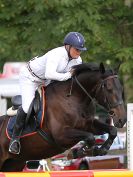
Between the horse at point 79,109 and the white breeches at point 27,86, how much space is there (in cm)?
24

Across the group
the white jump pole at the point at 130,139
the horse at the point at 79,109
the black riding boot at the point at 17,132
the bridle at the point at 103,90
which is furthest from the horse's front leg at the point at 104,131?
the white jump pole at the point at 130,139

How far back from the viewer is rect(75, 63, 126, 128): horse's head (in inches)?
352

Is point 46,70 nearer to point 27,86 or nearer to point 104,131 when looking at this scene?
point 27,86

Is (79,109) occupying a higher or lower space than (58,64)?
lower

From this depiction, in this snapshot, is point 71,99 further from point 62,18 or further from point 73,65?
point 62,18

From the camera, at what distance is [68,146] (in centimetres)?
935

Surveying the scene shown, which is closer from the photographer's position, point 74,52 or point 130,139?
point 74,52

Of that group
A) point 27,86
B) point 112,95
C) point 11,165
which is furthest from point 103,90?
point 11,165

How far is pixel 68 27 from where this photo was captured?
50.8ft

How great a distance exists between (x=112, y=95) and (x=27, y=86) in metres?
1.34

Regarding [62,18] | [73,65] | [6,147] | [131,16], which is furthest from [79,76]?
[131,16]

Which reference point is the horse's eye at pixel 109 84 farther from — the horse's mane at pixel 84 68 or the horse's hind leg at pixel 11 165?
the horse's hind leg at pixel 11 165

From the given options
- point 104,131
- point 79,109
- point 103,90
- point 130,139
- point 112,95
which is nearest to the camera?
point 112,95

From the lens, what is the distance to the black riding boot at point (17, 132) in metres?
9.62
